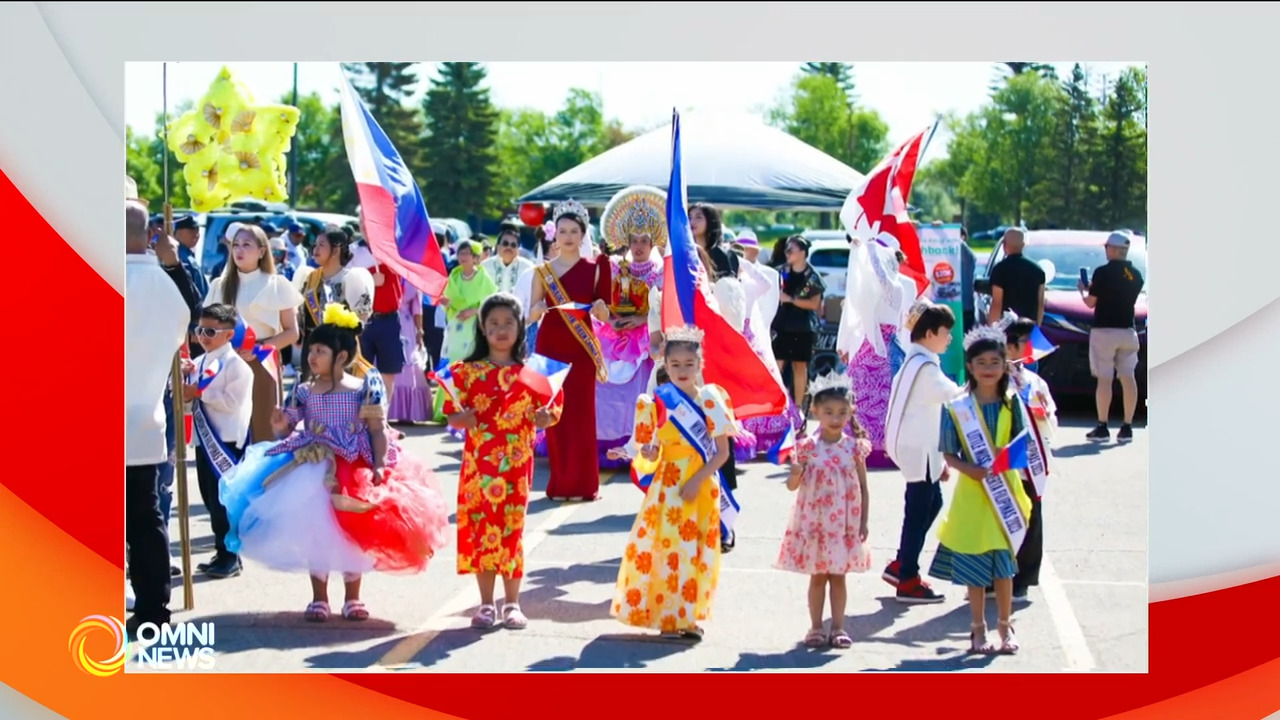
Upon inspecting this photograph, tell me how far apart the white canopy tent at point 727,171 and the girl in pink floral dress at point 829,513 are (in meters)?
6.25

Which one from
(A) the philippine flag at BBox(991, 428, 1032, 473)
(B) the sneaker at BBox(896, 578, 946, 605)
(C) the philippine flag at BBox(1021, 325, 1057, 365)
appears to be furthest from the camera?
(C) the philippine flag at BBox(1021, 325, 1057, 365)

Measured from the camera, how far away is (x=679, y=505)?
6.73 meters

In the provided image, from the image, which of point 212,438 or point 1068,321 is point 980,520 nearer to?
point 212,438

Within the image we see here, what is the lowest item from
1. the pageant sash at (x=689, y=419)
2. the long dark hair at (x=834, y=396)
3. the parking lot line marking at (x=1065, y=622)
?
the parking lot line marking at (x=1065, y=622)

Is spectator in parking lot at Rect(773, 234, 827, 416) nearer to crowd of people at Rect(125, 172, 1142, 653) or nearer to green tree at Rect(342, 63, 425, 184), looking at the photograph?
crowd of people at Rect(125, 172, 1142, 653)

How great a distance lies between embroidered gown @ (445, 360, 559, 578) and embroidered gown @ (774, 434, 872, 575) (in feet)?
4.05

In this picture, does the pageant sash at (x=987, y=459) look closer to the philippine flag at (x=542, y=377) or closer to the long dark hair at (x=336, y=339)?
the philippine flag at (x=542, y=377)

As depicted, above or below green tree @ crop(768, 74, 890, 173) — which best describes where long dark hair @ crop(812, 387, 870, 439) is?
below

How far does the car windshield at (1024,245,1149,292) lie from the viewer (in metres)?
15.3

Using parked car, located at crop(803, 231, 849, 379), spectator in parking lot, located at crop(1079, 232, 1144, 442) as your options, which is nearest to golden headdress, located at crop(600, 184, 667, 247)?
spectator in parking lot, located at crop(1079, 232, 1144, 442)

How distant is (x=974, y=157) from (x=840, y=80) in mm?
21401

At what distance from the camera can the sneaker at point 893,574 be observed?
767cm

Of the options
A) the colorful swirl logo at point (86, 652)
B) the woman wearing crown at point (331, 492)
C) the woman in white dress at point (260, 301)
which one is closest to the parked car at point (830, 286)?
the woman in white dress at point (260, 301)

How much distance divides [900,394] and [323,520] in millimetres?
2736
